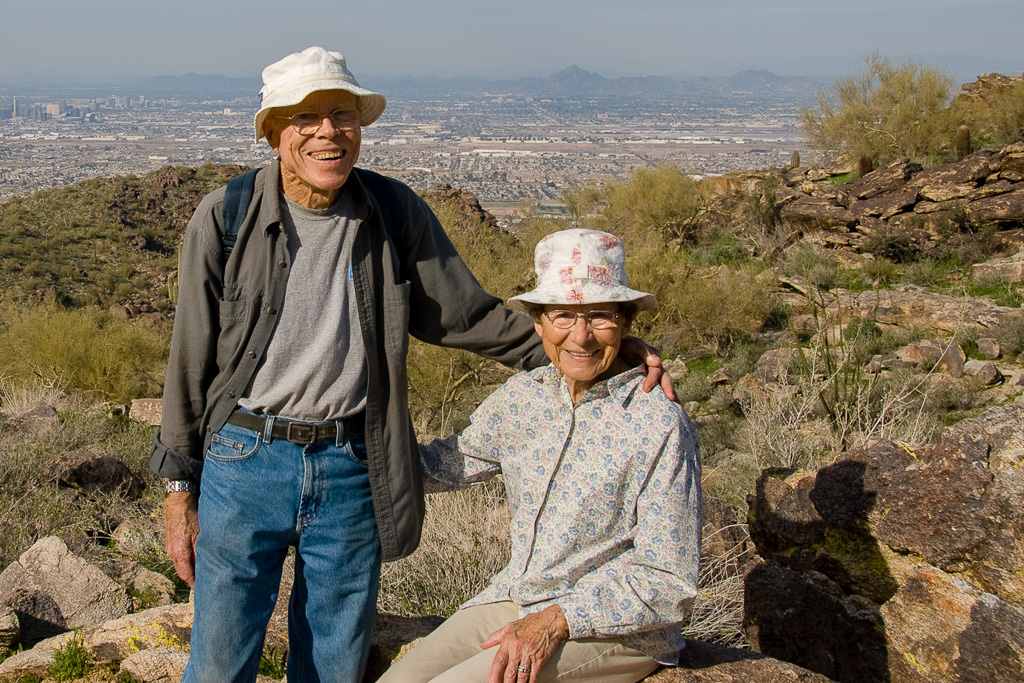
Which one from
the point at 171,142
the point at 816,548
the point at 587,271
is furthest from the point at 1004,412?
the point at 171,142

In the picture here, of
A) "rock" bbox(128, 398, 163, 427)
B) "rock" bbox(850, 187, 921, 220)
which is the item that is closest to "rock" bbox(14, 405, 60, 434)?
"rock" bbox(128, 398, 163, 427)

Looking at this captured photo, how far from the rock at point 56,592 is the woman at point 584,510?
2.47m

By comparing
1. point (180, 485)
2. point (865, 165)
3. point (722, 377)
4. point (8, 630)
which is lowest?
point (722, 377)

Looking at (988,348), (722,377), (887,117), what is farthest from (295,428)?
(887,117)

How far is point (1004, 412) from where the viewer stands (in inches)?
111

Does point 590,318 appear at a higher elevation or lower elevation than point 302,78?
lower

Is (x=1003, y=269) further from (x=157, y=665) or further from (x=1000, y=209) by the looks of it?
(x=157, y=665)

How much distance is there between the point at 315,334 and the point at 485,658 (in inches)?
38.9

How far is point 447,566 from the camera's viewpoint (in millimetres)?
3828

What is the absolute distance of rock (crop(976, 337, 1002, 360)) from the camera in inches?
354

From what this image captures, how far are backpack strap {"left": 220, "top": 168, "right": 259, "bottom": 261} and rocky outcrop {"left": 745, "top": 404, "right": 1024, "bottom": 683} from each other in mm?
2092

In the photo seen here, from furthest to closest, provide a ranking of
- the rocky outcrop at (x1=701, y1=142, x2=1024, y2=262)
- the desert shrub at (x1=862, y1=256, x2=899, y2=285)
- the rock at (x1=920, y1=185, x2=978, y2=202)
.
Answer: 1. the rock at (x1=920, y1=185, x2=978, y2=202)
2. the rocky outcrop at (x1=701, y1=142, x2=1024, y2=262)
3. the desert shrub at (x1=862, y1=256, x2=899, y2=285)

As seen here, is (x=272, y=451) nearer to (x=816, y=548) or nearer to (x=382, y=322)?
(x=382, y=322)

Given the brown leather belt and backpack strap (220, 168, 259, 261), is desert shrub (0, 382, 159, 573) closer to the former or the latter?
the brown leather belt
